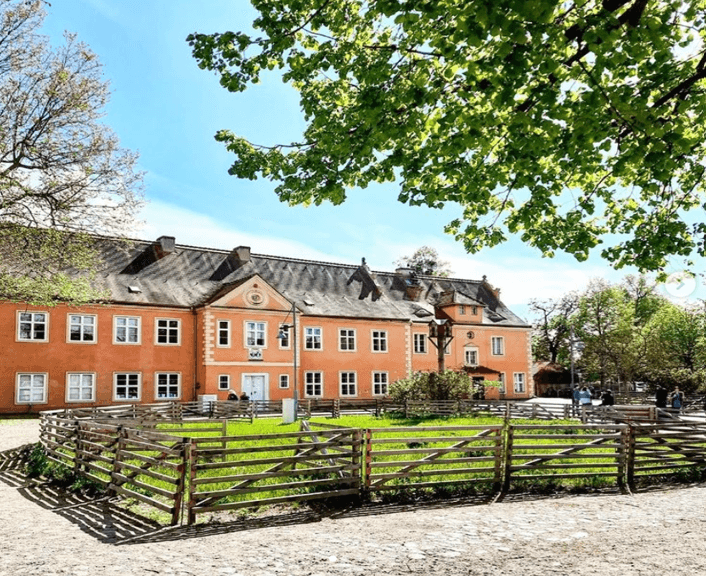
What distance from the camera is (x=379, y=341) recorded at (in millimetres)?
45812

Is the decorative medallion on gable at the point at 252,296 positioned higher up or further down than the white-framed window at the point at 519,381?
higher up

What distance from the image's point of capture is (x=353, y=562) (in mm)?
7477

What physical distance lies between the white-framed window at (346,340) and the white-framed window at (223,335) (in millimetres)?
8397

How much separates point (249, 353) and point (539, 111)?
112 feet

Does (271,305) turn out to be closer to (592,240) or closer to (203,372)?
(203,372)

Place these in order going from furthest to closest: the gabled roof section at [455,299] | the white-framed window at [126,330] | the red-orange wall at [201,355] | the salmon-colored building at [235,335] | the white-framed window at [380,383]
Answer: the gabled roof section at [455,299] → the white-framed window at [380,383] → the white-framed window at [126,330] → the salmon-colored building at [235,335] → the red-orange wall at [201,355]

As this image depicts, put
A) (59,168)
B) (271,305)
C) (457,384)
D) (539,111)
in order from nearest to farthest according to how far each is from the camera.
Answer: (539,111) < (59,168) < (457,384) < (271,305)

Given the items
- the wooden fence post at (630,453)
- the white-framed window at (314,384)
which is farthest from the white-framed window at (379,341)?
the wooden fence post at (630,453)

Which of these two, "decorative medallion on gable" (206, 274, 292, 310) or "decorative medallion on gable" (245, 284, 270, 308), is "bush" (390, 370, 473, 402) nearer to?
"decorative medallion on gable" (206, 274, 292, 310)

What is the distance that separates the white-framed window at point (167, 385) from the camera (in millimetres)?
37469

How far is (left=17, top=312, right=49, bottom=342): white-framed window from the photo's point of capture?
33781 millimetres

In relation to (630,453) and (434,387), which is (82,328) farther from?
(630,453)

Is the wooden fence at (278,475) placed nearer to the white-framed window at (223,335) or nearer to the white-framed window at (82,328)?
the white-framed window at (82,328)

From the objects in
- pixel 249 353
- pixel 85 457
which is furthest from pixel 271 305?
pixel 85 457
